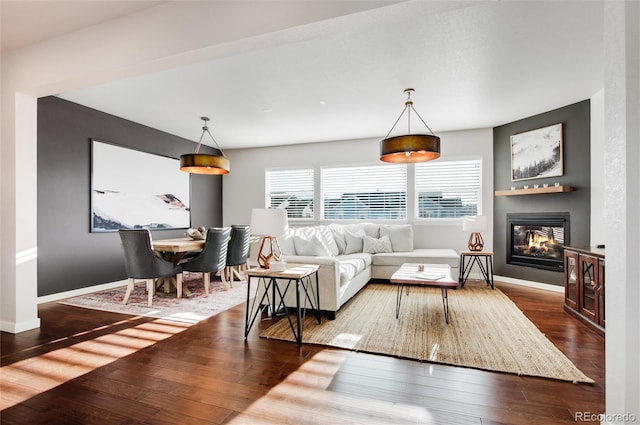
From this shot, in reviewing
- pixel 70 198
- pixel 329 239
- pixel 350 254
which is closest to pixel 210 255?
pixel 329 239

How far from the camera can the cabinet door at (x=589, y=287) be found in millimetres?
3133

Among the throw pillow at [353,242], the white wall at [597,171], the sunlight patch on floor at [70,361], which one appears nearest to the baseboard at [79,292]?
the sunlight patch on floor at [70,361]

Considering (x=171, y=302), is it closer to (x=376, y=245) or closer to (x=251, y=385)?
(x=251, y=385)

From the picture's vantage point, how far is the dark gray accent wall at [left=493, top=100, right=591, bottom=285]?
4.49m

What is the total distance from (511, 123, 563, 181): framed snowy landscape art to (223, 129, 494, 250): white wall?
0.47 meters

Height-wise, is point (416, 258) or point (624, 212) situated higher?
point (624, 212)

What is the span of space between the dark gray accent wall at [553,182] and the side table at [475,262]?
0.29 metres

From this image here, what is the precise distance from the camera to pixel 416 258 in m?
5.25

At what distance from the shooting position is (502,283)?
5461 millimetres

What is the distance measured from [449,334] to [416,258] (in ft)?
7.58

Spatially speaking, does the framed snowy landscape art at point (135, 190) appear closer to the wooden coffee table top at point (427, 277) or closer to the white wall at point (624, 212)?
the wooden coffee table top at point (427, 277)

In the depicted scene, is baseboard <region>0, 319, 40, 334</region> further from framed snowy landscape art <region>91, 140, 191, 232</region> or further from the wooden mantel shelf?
Result: the wooden mantel shelf

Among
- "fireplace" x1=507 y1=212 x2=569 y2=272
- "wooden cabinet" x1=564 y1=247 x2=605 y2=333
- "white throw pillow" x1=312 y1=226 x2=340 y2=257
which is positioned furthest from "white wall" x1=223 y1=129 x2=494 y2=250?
"wooden cabinet" x1=564 y1=247 x2=605 y2=333

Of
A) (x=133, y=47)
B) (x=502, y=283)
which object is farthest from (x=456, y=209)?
(x=133, y=47)
